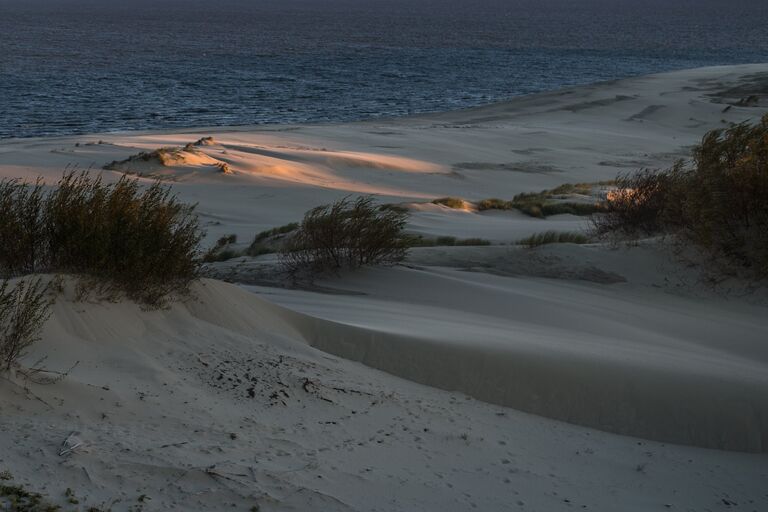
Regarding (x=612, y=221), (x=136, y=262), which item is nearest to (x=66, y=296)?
(x=136, y=262)

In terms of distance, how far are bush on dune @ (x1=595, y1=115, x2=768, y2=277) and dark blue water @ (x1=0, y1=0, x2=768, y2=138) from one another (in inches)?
1019

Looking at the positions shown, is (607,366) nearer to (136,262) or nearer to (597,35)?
(136,262)

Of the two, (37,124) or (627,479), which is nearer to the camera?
(627,479)

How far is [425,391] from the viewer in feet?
21.4

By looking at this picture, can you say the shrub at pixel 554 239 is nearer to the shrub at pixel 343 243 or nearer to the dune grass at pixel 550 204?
the shrub at pixel 343 243

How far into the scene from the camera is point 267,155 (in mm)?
22672

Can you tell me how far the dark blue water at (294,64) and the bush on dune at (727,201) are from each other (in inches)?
1019

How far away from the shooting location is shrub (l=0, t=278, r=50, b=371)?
17.3 ft

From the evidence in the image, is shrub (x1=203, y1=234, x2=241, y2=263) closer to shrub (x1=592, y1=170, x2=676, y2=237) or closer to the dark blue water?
shrub (x1=592, y1=170, x2=676, y2=237)

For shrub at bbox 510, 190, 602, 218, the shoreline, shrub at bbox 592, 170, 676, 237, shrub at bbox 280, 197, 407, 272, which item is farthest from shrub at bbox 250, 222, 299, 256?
the shoreline

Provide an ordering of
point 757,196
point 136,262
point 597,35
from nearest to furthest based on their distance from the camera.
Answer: point 136,262
point 757,196
point 597,35

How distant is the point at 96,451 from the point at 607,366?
3.99 metres

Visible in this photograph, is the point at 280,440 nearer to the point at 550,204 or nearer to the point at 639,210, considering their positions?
the point at 639,210

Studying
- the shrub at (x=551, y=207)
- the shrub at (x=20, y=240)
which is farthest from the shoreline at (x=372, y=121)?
the shrub at (x=20, y=240)
